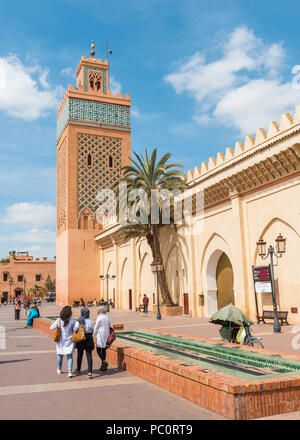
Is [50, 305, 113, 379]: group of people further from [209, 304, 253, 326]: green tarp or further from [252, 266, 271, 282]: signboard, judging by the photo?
[252, 266, 271, 282]: signboard

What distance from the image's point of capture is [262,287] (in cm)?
1595

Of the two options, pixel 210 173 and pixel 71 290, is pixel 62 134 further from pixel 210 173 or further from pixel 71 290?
pixel 210 173

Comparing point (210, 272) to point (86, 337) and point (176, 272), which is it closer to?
point (176, 272)

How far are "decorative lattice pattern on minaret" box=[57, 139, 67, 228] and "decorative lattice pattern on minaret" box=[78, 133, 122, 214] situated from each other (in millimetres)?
1724

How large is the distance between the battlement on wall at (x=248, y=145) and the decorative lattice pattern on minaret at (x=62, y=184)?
63.8 ft

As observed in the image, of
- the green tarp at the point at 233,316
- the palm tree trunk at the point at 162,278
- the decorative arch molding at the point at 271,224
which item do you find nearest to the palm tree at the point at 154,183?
the palm tree trunk at the point at 162,278

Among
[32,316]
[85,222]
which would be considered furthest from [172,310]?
[85,222]

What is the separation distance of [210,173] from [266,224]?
4029mm

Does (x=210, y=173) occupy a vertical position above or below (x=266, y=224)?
above

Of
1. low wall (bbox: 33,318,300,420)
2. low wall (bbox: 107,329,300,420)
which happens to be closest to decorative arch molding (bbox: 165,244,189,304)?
low wall (bbox: 33,318,300,420)

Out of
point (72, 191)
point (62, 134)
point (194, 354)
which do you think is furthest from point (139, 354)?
point (62, 134)

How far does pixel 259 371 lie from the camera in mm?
5523

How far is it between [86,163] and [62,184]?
373 cm

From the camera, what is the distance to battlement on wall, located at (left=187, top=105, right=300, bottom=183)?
14939 mm
